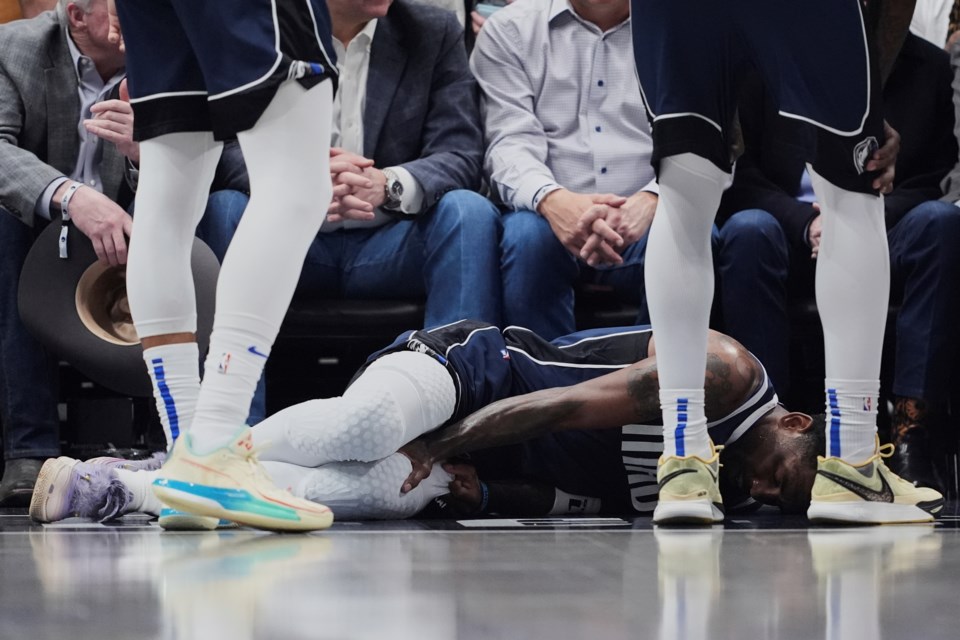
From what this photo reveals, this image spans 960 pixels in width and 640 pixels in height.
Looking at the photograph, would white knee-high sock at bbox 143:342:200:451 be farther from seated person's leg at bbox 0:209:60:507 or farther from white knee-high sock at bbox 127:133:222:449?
seated person's leg at bbox 0:209:60:507

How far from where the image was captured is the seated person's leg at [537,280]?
2787mm

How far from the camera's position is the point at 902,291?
284 cm

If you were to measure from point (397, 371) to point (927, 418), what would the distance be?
1237 mm

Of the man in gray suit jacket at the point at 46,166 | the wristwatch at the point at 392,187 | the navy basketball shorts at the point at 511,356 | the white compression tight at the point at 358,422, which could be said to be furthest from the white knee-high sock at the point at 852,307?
the man in gray suit jacket at the point at 46,166

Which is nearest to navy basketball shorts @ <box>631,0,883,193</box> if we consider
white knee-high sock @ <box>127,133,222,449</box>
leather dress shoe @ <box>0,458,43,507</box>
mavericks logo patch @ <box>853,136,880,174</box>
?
mavericks logo patch @ <box>853,136,880,174</box>

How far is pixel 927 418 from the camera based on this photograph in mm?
2656

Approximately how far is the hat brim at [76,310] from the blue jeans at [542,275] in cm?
67

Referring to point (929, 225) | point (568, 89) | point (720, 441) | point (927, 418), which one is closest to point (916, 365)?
point (927, 418)

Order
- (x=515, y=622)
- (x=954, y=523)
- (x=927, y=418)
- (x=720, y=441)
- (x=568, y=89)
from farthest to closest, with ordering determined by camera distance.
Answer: (x=568, y=89)
(x=927, y=418)
(x=720, y=441)
(x=954, y=523)
(x=515, y=622)

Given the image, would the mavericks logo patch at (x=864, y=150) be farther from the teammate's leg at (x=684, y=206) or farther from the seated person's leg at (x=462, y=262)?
the seated person's leg at (x=462, y=262)

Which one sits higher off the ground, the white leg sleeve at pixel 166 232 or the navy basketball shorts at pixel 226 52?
the navy basketball shorts at pixel 226 52

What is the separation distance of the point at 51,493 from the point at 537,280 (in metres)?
1.21

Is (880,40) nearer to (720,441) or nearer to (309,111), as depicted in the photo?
(720,441)

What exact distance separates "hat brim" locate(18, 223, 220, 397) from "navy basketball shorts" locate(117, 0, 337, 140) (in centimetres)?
83
